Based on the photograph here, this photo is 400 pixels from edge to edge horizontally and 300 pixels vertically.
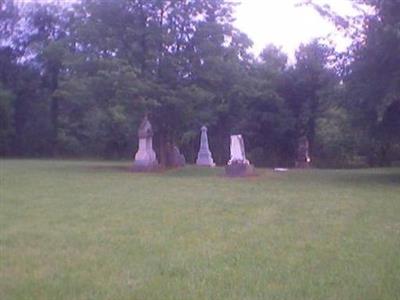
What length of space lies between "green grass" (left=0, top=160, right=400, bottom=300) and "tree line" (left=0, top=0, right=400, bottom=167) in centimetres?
689

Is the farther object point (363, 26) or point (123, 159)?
point (123, 159)

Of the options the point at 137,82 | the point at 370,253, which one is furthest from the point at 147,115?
the point at 370,253

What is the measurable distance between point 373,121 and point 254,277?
51.0 ft

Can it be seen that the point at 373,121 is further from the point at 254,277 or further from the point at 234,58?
the point at 254,277

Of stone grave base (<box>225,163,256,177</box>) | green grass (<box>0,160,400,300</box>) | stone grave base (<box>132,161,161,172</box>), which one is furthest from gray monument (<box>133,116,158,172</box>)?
green grass (<box>0,160,400,300</box>)

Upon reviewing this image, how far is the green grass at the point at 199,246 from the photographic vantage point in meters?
5.71

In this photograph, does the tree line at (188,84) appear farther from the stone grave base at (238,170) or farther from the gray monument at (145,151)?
the stone grave base at (238,170)

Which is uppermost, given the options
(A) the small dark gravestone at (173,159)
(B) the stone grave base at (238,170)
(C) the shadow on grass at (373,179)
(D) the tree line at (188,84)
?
(D) the tree line at (188,84)

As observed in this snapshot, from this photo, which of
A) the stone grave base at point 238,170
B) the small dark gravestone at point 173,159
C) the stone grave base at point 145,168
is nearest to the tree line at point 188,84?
the small dark gravestone at point 173,159

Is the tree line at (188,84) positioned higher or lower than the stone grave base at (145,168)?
higher

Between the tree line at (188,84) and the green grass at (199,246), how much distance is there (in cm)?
689

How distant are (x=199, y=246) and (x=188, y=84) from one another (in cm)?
2038

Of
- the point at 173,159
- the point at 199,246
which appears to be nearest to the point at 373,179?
the point at 173,159

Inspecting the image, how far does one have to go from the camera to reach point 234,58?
1123 inches
